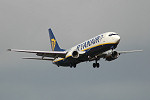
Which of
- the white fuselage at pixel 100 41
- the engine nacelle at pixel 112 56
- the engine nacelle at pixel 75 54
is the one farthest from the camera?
the engine nacelle at pixel 112 56

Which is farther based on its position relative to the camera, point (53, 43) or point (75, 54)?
point (53, 43)

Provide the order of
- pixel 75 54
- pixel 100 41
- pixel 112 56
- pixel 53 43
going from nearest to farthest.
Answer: pixel 100 41 → pixel 75 54 → pixel 112 56 → pixel 53 43

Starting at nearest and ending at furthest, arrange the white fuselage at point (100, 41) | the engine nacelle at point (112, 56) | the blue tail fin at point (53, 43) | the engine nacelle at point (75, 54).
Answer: the white fuselage at point (100, 41)
the engine nacelle at point (75, 54)
the engine nacelle at point (112, 56)
the blue tail fin at point (53, 43)

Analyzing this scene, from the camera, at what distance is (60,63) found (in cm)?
9131

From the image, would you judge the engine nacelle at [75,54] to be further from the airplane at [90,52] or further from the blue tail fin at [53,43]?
the blue tail fin at [53,43]

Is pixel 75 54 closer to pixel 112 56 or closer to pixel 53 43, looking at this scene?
pixel 112 56

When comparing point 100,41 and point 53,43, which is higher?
point 53,43

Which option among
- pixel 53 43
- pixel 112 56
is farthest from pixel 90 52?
pixel 53 43

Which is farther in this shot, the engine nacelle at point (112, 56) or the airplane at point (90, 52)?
the engine nacelle at point (112, 56)

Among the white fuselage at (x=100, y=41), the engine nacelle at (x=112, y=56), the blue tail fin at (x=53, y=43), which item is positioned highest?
the blue tail fin at (x=53, y=43)

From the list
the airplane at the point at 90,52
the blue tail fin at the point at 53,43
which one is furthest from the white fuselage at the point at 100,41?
the blue tail fin at the point at 53,43

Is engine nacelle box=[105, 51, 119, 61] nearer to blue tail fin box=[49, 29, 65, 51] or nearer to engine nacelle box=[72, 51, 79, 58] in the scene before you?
engine nacelle box=[72, 51, 79, 58]

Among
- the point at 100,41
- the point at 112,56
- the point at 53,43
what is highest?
the point at 53,43

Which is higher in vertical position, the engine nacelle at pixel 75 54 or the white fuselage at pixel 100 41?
the white fuselage at pixel 100 41
